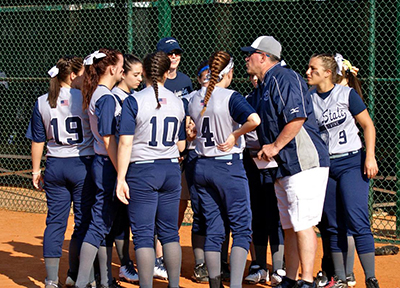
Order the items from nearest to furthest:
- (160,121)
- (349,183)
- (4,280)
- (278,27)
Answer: (160,121)
(349,183)
(4,280)
(278,27)

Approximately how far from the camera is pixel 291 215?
4.80 m

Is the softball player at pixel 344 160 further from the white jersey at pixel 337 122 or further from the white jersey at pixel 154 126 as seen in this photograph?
the white jersey at pixel 154 126

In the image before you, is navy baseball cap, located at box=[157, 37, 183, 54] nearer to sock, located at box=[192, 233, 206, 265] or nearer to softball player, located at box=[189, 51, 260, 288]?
softball player, located at box=[189, 51, 260, 288]

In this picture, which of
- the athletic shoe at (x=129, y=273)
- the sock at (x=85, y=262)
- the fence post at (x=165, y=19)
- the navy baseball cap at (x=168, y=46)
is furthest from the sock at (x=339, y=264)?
the fence post at (x=165, y=19)

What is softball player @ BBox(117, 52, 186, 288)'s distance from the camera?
4.51 metres

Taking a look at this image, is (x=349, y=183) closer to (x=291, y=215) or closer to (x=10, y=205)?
(x=291, y=215)

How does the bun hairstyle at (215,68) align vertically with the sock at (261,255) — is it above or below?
above

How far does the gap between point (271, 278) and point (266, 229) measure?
0.44m

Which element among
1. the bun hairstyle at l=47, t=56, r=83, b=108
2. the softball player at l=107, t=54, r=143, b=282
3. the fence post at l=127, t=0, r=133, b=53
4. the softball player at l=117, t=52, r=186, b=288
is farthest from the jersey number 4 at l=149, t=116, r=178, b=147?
the fence post at l=127, t=0, r=133, b=53

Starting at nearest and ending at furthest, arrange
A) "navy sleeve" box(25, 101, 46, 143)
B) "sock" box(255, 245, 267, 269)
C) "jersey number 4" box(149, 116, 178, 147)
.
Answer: "jersey number 4" box(149, 116, 178, 147)
"navy sleeve" box(25, 101, 46, 143)
"sock" box(255, 245, 267, 269)

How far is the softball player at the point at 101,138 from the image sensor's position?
187 inches

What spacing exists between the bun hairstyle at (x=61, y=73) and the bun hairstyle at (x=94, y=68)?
0.28 meters

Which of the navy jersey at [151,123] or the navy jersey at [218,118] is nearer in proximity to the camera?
the navy jersey at [151,123]

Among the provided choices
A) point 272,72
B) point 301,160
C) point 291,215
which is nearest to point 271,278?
point 291,215
